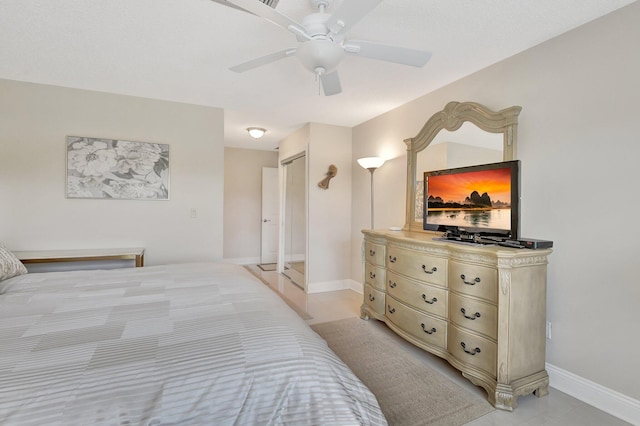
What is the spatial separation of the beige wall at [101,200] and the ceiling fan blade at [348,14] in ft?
8.56

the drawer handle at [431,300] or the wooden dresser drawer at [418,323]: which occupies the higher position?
the drawer handle at [431,300]

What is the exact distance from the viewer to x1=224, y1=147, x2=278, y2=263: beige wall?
621 centimetres

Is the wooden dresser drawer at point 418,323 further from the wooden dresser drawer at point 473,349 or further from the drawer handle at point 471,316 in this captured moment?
the drawer handle at point 471,316

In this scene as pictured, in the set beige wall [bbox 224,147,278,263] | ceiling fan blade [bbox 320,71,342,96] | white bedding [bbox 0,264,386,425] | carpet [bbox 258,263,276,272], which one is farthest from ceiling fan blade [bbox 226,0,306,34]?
beige wall [bbox 224,147,278,263]

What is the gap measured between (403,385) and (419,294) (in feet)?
2.35

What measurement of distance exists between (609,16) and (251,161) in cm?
555

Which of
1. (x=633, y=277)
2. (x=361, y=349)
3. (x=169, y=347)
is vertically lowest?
(x=361, y=349)

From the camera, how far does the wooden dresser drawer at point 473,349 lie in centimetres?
196

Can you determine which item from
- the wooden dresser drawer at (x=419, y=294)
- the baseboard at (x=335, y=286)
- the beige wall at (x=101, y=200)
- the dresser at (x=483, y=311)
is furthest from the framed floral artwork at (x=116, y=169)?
the dresser at (x=483, y=311)

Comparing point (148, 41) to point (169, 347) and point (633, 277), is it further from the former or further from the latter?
point (633, 277)

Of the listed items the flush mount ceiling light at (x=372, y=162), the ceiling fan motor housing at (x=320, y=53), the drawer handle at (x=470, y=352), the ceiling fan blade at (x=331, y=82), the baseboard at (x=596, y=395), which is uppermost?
the ceiling fan blade at (x=331, y=82)

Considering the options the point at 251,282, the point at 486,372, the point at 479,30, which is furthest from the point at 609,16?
the point at 251,282

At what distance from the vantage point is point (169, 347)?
1.10 m

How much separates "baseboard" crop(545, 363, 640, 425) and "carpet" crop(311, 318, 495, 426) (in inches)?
23.8
